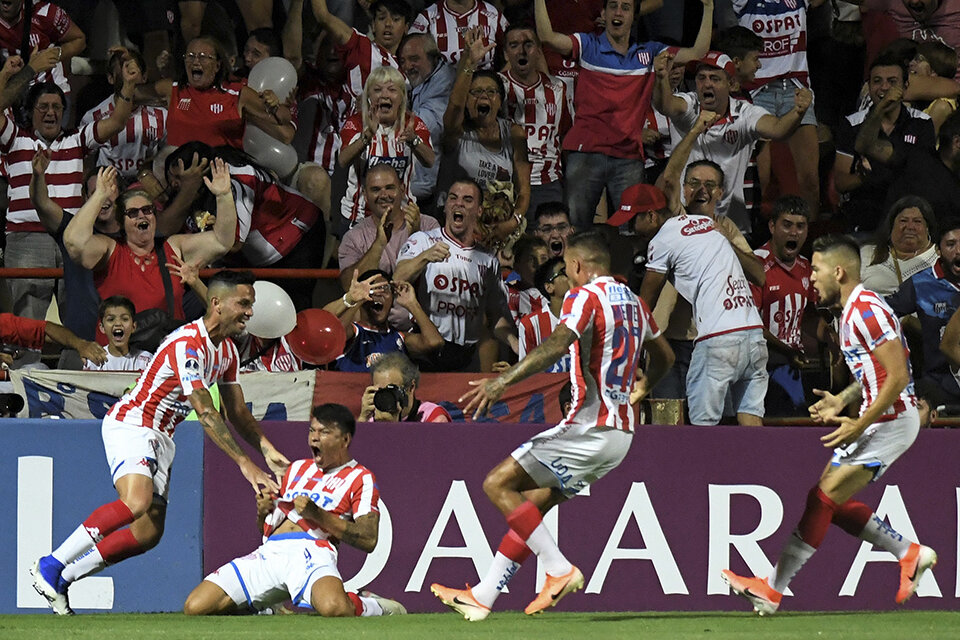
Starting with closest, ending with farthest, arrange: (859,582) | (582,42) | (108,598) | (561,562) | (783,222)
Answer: (561,562), (108,598), (859,582), (783,222), (582,42)

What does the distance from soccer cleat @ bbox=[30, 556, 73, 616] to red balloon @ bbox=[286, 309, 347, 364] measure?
2.36m

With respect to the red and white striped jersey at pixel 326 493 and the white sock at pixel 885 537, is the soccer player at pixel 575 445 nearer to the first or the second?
the red and white striped jersey at pixel 326 493

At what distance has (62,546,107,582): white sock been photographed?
8.12 m

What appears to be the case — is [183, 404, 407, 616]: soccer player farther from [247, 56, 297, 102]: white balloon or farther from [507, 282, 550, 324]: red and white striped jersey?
[247, 56, 297, 102]: white balloon

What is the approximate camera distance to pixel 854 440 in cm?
774

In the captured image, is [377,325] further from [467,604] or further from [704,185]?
[467,604]

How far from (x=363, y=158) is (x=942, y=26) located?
589 cm

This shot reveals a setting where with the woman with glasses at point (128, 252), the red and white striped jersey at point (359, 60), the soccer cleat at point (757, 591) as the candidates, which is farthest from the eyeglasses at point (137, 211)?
the soccer cleat at point (757, 591)

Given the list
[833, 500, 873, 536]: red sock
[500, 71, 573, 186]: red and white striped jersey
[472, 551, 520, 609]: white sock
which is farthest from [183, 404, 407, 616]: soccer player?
[500, 71, 573, 186]: red and white striped jersey

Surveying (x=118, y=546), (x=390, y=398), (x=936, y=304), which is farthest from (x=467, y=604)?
(x=936, y=304)

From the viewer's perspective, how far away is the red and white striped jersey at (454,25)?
497 inches

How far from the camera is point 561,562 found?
758cm

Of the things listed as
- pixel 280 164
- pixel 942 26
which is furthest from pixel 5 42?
pixel 942 26

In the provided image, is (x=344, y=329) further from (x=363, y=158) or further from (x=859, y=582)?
(x=859, y=582)
